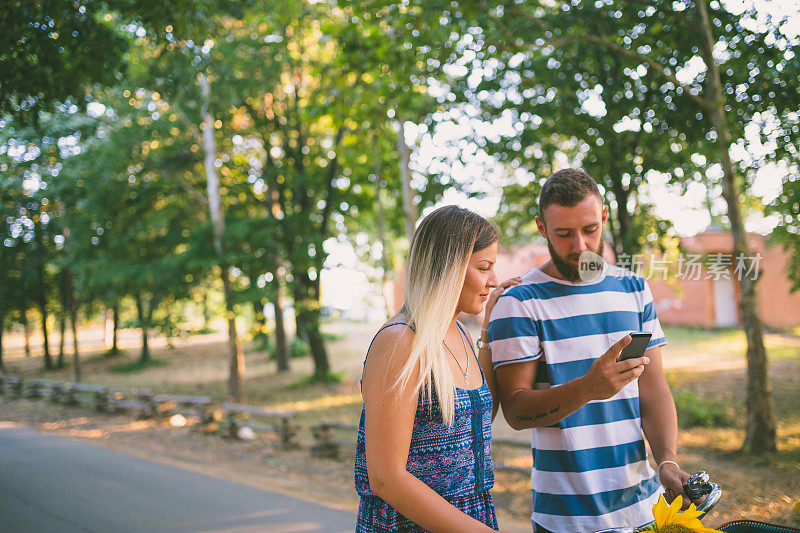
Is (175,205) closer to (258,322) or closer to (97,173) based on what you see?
(97,173)

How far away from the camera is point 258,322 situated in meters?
15.1

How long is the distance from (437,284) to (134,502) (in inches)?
264

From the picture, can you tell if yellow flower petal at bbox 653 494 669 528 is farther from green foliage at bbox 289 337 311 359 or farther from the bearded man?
green foliage at bbox 289 337 311 359

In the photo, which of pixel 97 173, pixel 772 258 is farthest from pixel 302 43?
pixel 772 258

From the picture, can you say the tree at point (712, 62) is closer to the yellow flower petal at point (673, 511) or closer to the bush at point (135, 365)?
the yellow flower petal at point (673, 511)

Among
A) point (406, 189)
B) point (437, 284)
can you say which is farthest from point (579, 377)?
point (406, 189)

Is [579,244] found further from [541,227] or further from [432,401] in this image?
[432,401]

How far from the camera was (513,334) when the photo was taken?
87.7 inches

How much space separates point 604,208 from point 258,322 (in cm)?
1364

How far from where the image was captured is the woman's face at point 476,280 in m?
1.93

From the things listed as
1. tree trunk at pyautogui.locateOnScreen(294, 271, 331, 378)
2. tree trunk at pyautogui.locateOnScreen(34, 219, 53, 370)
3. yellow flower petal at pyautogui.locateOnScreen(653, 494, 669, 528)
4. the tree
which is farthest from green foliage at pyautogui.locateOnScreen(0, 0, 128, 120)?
tree trunk at pyautogui.locateOnScreen(34, 219, 53, 370)

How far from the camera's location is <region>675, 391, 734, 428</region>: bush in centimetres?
1035

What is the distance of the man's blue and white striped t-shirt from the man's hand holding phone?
33cm

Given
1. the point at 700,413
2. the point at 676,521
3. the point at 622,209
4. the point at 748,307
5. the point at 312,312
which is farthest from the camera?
the point at 312,312
